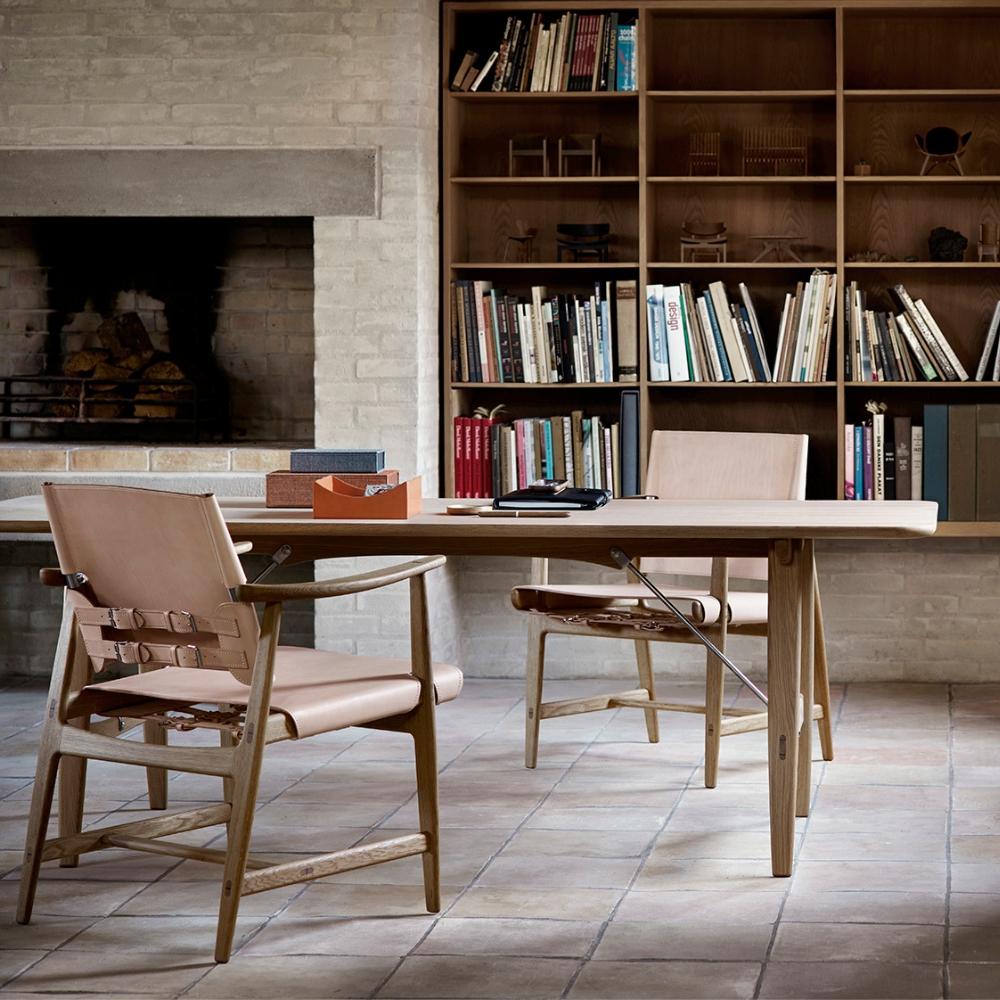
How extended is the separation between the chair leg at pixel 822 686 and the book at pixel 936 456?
1252 mm

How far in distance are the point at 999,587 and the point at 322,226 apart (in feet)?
8.78

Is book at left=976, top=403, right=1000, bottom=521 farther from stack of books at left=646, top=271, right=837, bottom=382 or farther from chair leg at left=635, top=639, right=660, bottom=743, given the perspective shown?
chair leg at left=635, top=639, right=660, bottom=743

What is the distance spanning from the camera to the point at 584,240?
5953 millimetres

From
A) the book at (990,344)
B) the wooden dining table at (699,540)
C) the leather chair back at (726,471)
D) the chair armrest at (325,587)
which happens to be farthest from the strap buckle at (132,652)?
the book at (990,344)

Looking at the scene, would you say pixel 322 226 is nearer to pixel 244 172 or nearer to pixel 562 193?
pixel 244 172

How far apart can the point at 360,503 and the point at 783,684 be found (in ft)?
3.39

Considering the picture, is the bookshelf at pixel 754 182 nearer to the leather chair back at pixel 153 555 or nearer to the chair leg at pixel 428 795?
the chair leg at pixel 428 795

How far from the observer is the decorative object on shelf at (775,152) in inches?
234

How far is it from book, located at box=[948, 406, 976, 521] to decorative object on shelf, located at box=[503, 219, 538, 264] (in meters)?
1.58

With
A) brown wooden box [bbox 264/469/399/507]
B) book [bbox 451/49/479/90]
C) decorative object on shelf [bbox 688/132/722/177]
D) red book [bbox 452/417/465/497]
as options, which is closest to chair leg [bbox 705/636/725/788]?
brown wooden box [bbox 264/469/399/507]

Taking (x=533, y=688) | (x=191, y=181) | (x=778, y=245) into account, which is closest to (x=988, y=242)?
(x=778, y=245)

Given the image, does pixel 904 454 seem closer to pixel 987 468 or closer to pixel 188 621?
pixel 987 468

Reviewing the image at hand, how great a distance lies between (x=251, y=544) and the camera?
3.74m

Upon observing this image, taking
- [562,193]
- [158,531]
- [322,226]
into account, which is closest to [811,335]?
[562,193]
